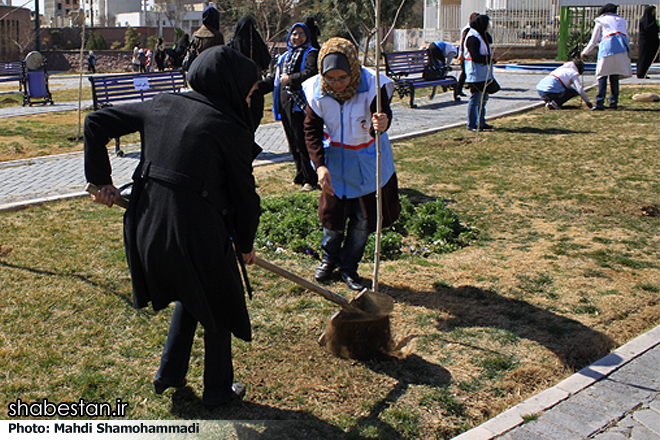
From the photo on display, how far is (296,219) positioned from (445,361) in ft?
7.94

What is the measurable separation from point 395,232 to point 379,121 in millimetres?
2046

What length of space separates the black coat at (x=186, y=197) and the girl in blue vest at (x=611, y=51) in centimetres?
1022

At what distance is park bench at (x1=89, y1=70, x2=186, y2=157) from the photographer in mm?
9812

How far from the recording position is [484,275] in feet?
15.6

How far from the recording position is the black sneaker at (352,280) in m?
4.51

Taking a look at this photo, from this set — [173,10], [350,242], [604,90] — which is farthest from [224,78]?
[173,10]

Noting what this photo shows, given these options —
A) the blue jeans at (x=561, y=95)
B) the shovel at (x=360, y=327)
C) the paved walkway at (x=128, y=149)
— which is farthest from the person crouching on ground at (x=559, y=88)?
the shovel at (x=360, y=327)

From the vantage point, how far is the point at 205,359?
10.1ft

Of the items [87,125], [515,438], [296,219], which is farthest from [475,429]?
[296,219]

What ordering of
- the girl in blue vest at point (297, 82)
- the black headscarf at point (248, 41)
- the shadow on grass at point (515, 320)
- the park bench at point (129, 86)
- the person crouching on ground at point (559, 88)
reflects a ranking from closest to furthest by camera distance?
the shadow on grass at point (515, 320), the girl in blue vest at point (297, 82), the black headscarf at point (248, 41), the park bench at point (129, 86), the person crouching on ground at point (559, 88)

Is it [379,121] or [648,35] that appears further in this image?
[648,35]

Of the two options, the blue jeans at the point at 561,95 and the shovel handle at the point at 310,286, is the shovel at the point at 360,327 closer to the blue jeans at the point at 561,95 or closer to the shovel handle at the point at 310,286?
the shovel handle at the point at 310,286

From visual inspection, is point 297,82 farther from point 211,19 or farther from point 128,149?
point 128,149

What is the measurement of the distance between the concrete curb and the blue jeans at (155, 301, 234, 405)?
1161 millimetres
